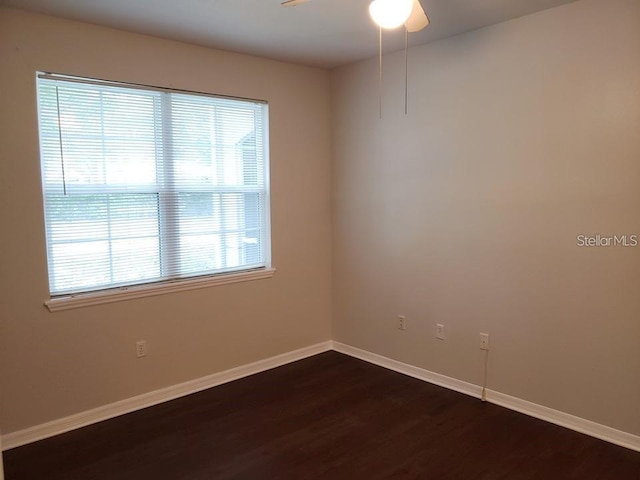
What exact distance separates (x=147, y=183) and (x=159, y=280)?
692mm

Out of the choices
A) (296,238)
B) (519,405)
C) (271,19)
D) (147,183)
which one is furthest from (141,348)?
(519,405)

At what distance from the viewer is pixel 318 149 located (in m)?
4.09

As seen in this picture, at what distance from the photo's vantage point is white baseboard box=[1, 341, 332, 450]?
107 inches

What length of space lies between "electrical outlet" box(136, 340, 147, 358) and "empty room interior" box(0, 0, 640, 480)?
0.05 ft

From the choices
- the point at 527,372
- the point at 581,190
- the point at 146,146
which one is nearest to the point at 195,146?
the point at 146,146

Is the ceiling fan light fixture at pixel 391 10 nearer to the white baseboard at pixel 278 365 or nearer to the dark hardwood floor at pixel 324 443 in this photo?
the dark hardwood floor at pixel 324 443

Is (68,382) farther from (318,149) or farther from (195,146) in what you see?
(318,149)

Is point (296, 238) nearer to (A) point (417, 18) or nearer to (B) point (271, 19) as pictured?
(B) point (271, 19)

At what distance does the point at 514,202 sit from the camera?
2.97 m

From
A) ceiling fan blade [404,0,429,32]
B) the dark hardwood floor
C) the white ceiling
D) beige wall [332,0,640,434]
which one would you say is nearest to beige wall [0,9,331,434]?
the white ceiling

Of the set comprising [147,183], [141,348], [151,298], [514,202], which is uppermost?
[147,183]

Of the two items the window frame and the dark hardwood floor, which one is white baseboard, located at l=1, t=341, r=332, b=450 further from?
the window frame

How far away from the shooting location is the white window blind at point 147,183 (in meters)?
2.82

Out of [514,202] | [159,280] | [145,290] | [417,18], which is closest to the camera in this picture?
[417,18]
